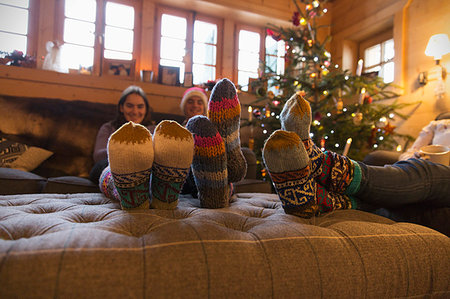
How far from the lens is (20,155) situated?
1475 mm

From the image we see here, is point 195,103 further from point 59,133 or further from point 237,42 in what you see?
point 237,42

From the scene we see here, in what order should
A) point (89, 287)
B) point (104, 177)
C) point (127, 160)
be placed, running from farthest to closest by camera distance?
point (104, 177) < point (127, 160) < point (89, 287)

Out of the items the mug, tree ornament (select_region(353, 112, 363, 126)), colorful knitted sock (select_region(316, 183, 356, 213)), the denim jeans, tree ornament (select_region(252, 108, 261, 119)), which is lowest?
colorful knitted sock (select_region(316, 183, 356, 213))

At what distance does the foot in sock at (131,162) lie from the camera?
59cm

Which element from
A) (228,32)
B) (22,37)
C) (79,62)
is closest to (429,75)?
(228,32)

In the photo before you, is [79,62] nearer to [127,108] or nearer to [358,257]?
[127,108]

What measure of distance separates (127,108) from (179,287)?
1525mm

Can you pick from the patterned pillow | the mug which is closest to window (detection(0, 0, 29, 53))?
the patterned pillow

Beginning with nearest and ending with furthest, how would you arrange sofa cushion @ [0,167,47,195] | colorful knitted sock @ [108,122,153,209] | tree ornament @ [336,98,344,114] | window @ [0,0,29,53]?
colorful knitted sock @ [108,122,153,209] < sofa cushion @ [0,167,47,195] < tree ornament @ [336,98,344,114] < window @ [0,0,29,53]

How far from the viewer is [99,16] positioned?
9.50 feet

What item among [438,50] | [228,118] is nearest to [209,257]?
[228,118]

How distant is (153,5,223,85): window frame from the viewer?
10.2ft

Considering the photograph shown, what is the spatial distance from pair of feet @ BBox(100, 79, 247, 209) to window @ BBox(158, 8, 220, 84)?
7.74 ft

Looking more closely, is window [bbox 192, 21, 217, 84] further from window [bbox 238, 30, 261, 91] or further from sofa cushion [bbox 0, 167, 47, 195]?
sofa cushion [bbox 0, 167, 47, 195]
